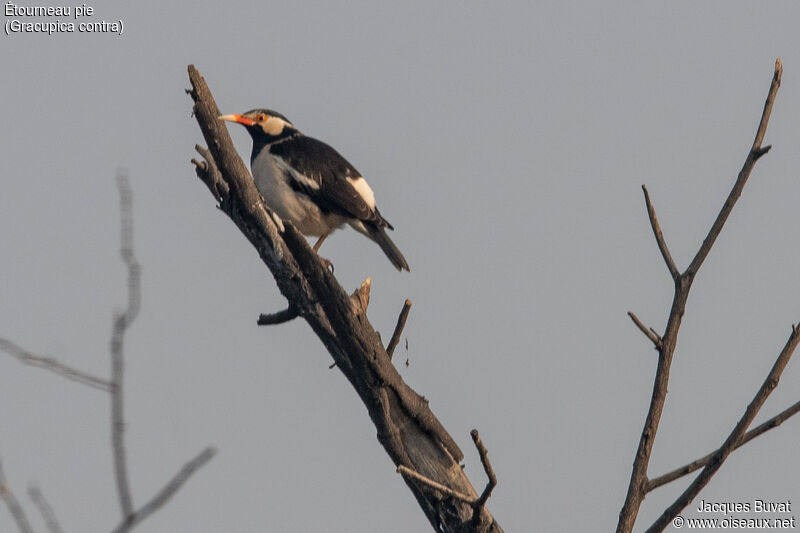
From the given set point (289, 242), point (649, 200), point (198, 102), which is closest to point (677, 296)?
point (649, 200)

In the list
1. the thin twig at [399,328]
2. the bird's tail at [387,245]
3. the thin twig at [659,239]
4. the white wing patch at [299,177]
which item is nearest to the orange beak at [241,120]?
the white wing patch at [299,177]

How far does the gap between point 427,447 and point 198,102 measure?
86.2 inches

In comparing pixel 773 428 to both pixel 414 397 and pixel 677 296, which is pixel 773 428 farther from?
pixel 414 397

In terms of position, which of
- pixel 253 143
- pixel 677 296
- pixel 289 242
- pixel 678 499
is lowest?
pixel 678 499

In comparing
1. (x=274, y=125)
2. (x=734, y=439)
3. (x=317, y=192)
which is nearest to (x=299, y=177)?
(x=317, y=192)

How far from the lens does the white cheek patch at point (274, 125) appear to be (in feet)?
29.8

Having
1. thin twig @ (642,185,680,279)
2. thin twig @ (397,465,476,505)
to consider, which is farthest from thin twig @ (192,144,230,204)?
thin twig @ (642,185,680,279)

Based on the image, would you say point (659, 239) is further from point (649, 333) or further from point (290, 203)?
point (290, 203)

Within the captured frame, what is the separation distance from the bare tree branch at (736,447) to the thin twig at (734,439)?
37mm

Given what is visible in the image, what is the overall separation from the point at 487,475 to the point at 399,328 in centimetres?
162

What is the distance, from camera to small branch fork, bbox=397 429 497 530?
4398 millimetres

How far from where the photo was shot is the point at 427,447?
5.82 meters

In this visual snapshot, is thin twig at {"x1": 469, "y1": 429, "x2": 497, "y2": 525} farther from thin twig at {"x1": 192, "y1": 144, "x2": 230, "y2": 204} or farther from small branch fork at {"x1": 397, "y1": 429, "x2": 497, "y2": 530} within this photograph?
thin twig at {"x1": 192, "y1": 144, "x2": 230, "y2": 204}

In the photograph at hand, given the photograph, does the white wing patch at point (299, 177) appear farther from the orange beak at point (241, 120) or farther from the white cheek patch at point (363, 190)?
the orange beak at point (241, 120)
